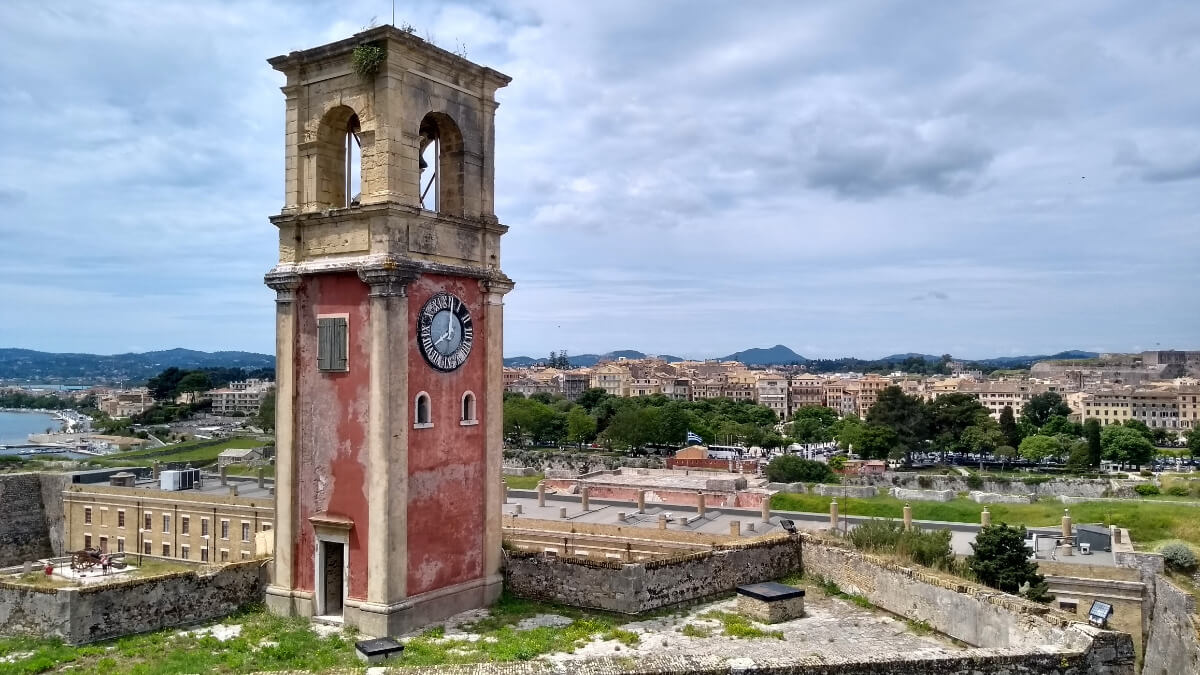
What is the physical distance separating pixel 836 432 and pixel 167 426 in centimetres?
12154

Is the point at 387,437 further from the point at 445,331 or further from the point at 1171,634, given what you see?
the point at 1171,634

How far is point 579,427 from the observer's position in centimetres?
11431

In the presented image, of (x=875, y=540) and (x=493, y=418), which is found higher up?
(x=493, y=418)

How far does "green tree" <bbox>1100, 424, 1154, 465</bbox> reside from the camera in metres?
90.7

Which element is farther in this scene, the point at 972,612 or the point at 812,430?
the point at 812,430

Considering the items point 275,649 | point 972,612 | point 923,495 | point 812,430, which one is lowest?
point 923,495

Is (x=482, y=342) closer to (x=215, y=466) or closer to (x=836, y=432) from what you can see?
(x=215, y=466)

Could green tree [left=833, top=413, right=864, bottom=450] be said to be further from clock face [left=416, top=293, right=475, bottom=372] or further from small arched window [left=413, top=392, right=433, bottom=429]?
small arched window [left=413, top=392, right=433, bottom=429]

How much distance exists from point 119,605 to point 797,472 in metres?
66.2

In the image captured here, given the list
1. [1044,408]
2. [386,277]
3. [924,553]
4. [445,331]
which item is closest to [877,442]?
[1044,408]

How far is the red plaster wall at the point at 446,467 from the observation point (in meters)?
16.2

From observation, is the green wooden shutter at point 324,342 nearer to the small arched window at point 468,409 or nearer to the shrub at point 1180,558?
the small arched window at point 468,409

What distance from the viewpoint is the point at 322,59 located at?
16844 millimetres

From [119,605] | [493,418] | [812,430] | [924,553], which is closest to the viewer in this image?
[119,605]
